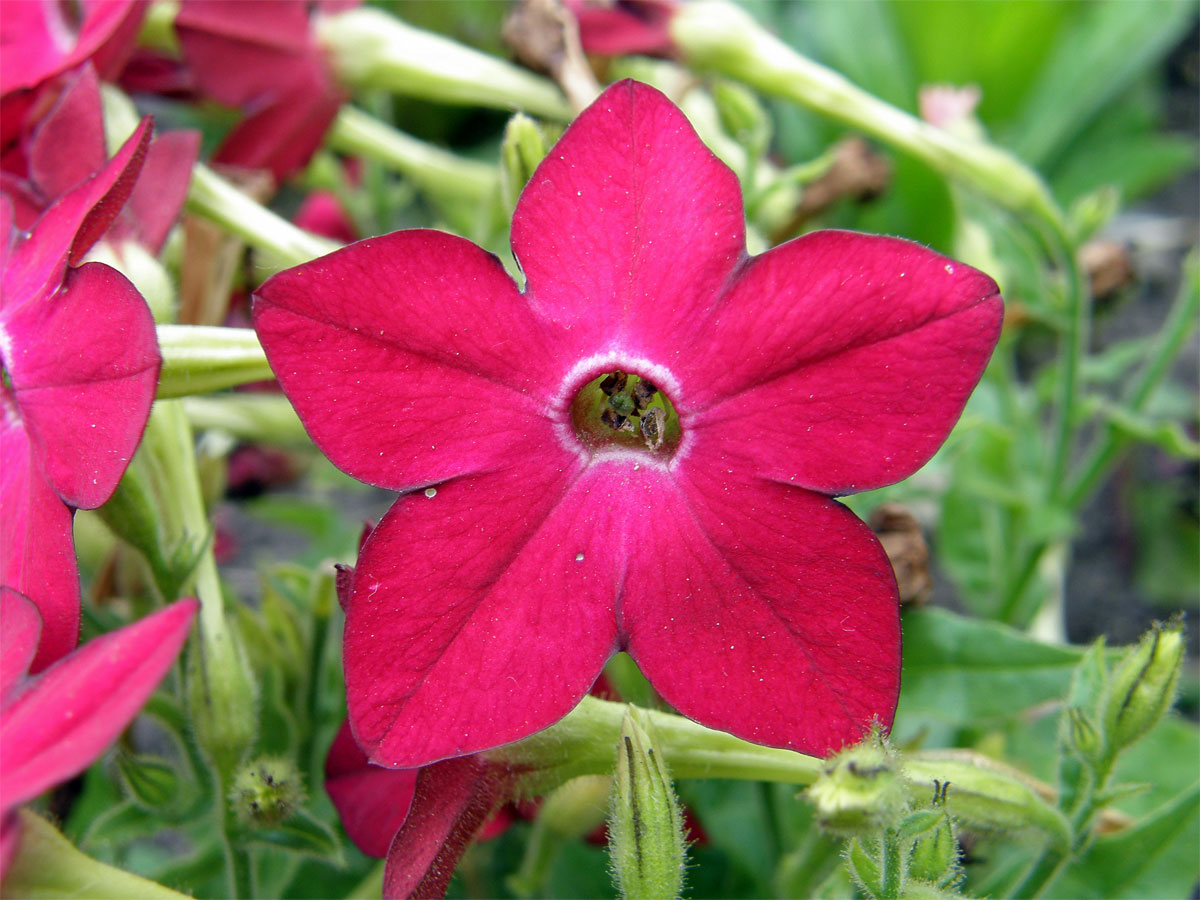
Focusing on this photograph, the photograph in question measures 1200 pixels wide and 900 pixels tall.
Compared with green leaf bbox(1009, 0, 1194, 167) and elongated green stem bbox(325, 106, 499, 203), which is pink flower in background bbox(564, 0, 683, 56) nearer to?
elongated green stem bbox(325, 106, 499, 203)

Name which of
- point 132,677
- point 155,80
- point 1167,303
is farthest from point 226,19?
point 1167,303

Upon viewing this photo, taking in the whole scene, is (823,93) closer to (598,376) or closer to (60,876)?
(598,376)

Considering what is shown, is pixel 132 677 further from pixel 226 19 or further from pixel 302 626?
pixel 226 19

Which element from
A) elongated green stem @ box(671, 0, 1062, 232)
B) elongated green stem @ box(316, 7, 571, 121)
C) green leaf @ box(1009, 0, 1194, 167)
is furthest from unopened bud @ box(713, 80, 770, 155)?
green leaf @ box(1009, 0, 1194, 167)

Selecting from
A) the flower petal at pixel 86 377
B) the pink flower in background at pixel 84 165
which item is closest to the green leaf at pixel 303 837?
the flower petal at pixel 86 377

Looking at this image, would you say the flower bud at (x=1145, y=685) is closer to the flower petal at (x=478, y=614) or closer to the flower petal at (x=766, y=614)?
the flower petal at (x=766, y=614)

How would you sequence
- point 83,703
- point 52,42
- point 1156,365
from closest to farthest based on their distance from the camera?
point 83,703, point 52,42, point 1156,365

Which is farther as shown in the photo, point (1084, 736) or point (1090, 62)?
point (1090, 62)

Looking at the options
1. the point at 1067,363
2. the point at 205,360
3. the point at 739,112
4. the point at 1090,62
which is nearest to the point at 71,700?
the point at 205,360
